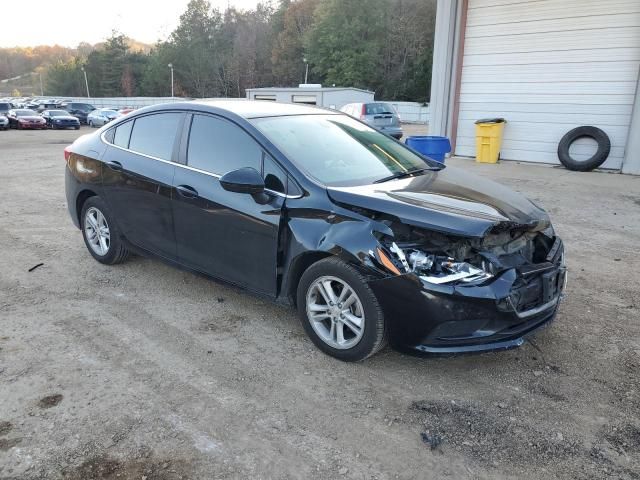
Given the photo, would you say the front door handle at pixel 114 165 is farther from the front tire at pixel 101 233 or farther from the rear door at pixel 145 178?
the front tire at pixel 101 233

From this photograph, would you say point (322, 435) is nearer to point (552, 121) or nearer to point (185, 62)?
point (552, 121)

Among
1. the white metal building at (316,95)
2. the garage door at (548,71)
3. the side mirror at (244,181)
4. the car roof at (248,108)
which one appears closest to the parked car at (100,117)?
the white metal building at (316,95)

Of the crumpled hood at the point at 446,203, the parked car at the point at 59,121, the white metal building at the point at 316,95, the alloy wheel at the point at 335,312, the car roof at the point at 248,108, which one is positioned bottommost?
the alloy wheel at the point at 335,312

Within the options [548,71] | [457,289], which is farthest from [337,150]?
[548,71]

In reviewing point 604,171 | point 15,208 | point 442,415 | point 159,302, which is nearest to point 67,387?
point 159,302

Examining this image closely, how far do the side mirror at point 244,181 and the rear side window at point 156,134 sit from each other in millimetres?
970

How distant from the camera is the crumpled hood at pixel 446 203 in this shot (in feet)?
9.77

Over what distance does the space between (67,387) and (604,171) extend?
11.8m

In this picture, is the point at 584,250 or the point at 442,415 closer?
the point at 442,415

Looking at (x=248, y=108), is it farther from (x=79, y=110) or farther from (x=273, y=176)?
(x=79, y=110)

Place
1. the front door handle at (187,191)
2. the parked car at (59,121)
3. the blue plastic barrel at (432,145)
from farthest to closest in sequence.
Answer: the parked car at (59,121)
the blue plastic barrel at (432,145)
the front door handle at (187,191)

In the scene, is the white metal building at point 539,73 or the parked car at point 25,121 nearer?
the white metal building at point 539,73

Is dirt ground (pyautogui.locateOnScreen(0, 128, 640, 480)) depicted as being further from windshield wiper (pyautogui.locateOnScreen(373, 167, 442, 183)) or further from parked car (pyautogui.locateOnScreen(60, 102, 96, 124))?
parked car (pyautogui.locateOnScreen(60, 102, 96, 124))

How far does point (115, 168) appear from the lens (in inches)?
181
